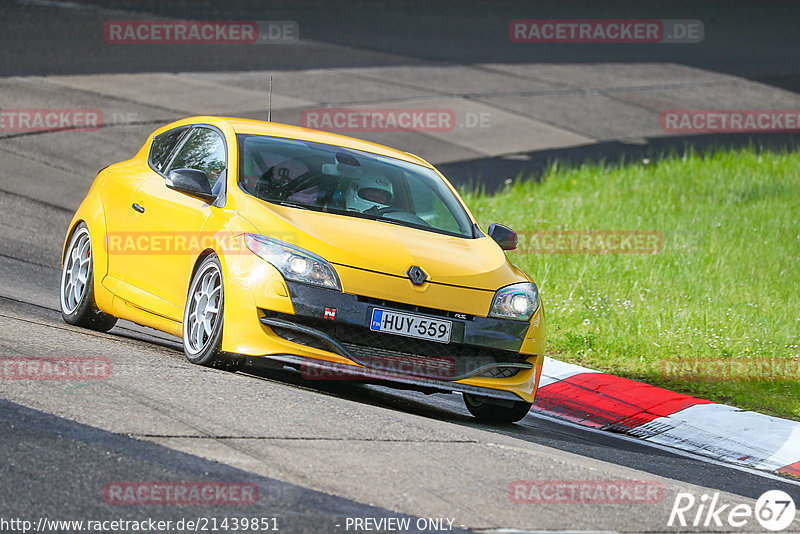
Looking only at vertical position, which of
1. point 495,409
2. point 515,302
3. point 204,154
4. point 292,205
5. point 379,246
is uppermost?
point 204,154

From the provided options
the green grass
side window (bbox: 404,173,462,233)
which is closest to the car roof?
side window (bbox: 404,173,462,233)

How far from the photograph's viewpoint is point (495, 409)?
7.77 meters

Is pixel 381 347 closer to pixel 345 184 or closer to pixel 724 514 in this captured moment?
pixel 345 184

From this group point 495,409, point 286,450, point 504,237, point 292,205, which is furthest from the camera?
point 504,237

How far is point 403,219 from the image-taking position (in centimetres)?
786

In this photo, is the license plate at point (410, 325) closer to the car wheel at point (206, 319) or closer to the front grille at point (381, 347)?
the front grille at point (381, 347)

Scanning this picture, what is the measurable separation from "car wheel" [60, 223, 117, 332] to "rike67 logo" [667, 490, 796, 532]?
464 cm

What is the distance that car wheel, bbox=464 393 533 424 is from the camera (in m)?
7.63

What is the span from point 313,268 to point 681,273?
630 centimetres

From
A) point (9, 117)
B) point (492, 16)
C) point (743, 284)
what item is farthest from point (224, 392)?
point (492, 16)

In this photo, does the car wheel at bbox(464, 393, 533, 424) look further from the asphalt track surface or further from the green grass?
the green grass

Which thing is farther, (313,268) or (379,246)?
(379,246)

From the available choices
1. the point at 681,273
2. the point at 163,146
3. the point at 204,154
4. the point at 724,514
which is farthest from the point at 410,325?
the point at 681,273

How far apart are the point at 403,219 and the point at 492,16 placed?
23.9m
